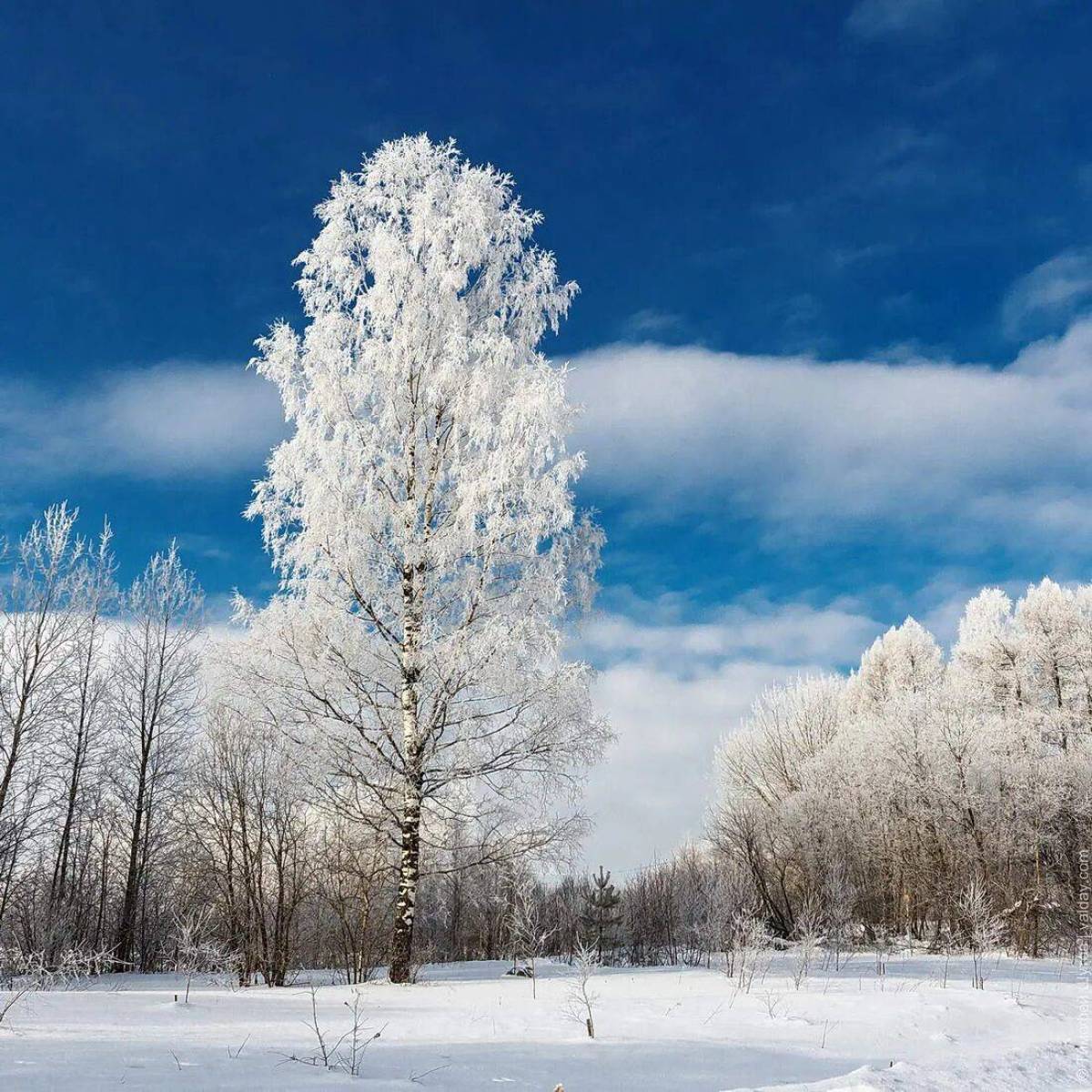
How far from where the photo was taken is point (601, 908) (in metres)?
18.3

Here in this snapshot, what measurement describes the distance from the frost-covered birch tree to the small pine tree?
18.7 feet

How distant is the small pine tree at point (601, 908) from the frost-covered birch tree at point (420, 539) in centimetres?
570

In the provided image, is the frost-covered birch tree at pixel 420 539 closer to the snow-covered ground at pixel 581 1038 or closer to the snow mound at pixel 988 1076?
the snow-covered ground at pixel 581 1038

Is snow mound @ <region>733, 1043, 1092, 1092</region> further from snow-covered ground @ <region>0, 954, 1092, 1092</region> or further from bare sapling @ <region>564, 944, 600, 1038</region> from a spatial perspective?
bare sapling @ <region>564, 944, 600, 1038</region>

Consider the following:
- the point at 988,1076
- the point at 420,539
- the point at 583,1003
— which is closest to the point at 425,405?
the point at 420,539

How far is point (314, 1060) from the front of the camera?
5.02 m

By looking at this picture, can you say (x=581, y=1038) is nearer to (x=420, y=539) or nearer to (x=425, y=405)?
(x=420, y=539)

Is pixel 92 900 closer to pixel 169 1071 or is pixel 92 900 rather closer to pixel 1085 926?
pixel 169 1071

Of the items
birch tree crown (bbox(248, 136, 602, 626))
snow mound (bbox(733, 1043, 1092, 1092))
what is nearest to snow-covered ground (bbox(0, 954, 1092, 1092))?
snow mound (bbox(733, 1043, 1092, 1092))

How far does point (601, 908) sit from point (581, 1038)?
12.4 m

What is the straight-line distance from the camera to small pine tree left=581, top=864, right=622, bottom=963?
17.7 m

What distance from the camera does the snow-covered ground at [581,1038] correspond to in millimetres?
4820

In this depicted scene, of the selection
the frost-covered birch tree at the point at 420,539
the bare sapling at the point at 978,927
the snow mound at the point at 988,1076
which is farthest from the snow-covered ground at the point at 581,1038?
the frost-covered birch tree at the point at 420,539

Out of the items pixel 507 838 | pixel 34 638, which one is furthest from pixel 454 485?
pixel 34 638
